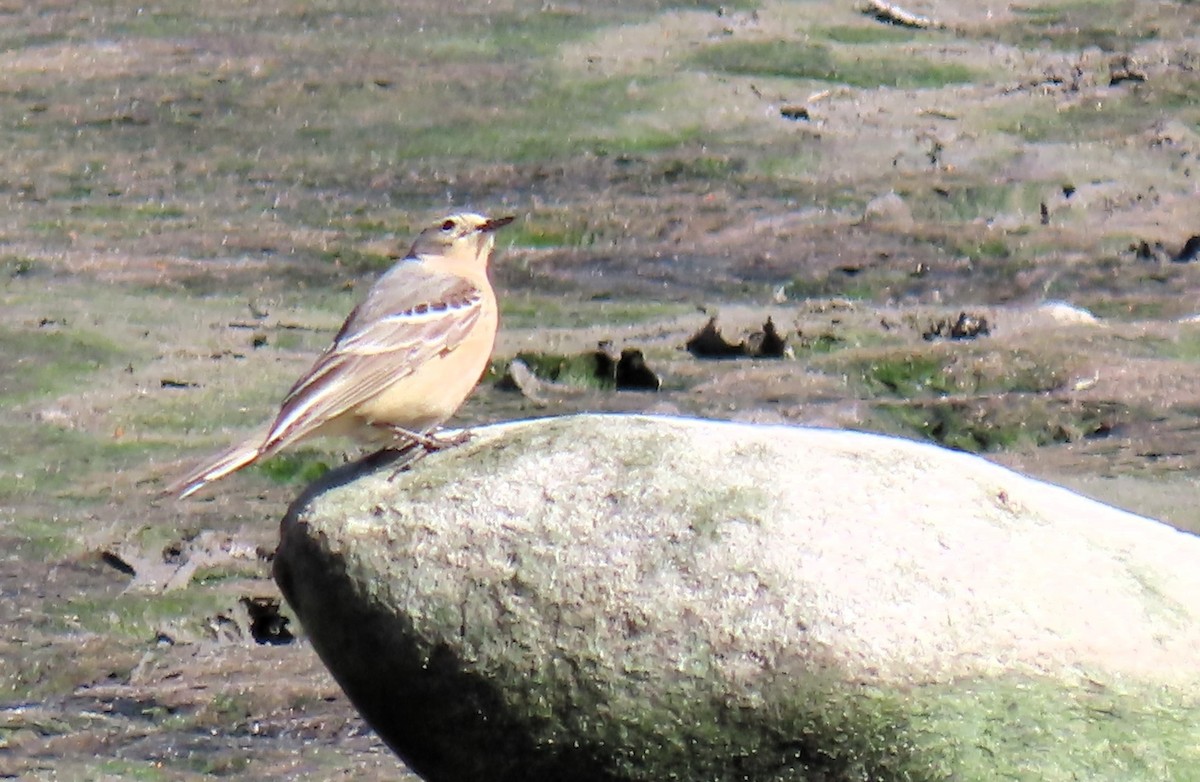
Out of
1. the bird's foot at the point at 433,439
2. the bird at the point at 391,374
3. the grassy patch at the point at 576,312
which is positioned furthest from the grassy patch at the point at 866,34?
the bird's foot at the point at 433,439

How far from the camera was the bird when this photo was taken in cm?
777

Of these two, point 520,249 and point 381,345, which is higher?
point 381,345

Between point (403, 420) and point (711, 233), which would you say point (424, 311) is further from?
point (711, 233)

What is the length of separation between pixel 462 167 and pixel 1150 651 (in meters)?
9.19

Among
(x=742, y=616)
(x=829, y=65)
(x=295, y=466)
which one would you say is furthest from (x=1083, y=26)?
(x=742, y=616)

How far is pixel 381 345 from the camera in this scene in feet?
27.1

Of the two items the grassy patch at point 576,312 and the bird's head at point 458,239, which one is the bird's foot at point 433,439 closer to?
the bird's head at point 458,239

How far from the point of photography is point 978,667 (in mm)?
6285

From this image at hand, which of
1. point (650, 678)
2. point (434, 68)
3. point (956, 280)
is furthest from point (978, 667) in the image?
point (434, 68)

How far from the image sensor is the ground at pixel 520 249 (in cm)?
899

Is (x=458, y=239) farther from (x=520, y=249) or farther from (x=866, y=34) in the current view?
(x=866, y=34)

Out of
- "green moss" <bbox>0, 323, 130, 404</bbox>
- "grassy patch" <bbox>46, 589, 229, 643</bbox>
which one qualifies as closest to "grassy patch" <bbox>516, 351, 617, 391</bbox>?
"green moss" <bbox>0, 323, 130, 404</bbox>

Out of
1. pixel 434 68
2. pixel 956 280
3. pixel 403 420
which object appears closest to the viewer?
pixel 403 420

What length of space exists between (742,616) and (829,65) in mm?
10249
